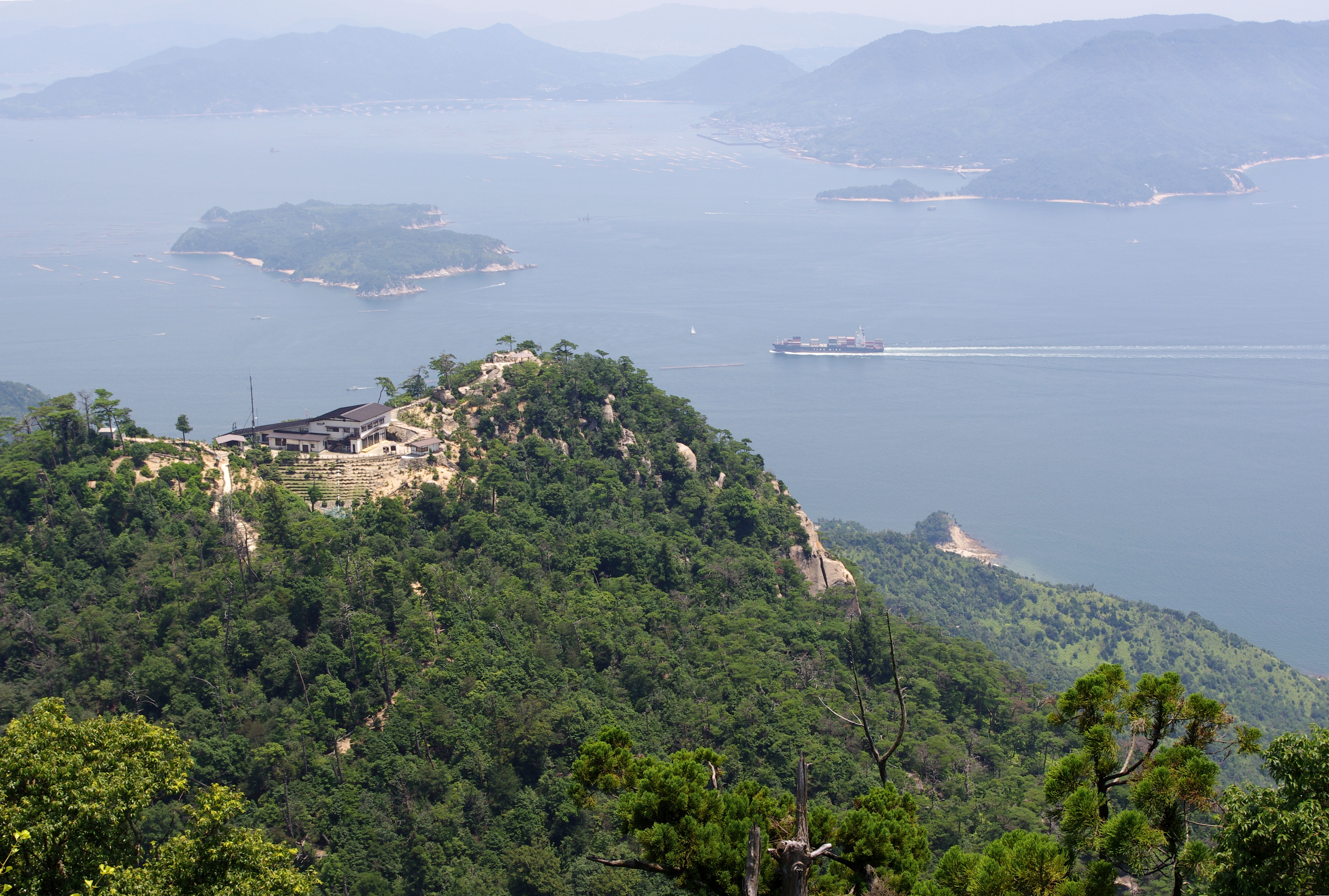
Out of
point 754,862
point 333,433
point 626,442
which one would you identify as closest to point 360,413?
point 333,433

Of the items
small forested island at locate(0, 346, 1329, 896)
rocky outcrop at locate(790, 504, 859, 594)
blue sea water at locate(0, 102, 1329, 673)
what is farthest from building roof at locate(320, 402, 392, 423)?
blue sea water at locate(0, 102, 1329, 673)

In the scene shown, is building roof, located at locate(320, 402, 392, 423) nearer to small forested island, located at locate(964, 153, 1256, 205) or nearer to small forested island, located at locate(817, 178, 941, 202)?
small forested island, located at locate(817, 178, 941, 202)

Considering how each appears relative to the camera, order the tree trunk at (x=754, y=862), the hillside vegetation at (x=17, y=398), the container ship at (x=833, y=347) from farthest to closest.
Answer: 1. the container ship at (x=833, y=347)
2. the hillside vegetation at (x=17, y=398)
3. the tree trunk at (x=754, y=862)

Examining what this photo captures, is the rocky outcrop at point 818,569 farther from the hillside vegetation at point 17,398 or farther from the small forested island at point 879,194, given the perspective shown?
the small forested island at point 879,194

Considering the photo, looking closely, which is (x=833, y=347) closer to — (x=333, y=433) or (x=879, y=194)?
(x=333, y=433)

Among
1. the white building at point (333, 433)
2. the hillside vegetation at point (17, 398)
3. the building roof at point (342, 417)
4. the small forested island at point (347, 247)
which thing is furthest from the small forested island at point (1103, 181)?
the white building at point (333, 433)

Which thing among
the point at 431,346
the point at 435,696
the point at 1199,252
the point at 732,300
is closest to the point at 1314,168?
the point at 1199,252
